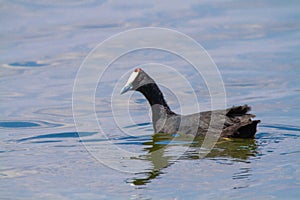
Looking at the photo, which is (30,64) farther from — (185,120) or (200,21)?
(185,120)

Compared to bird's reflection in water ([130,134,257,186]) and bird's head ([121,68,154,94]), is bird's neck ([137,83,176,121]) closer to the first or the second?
bird's head ([121,68,154,94])

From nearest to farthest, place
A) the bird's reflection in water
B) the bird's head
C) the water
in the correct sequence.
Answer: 1. the water
2. the bird's reflection in water
3. the bird's head

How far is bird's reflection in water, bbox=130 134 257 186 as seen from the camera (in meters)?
7.78

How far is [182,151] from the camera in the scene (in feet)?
28.0

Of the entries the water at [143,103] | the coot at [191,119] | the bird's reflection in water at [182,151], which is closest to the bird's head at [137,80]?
the coot at [191,119]

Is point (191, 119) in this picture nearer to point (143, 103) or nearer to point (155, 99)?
point (155, 99)

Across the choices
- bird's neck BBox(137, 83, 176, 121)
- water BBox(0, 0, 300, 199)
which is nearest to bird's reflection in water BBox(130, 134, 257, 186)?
water BBox(0, 0, 300, 199)

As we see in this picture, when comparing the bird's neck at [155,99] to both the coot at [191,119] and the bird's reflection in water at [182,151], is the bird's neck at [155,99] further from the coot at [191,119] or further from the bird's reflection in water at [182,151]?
the bird's reflection in water at [182,151]

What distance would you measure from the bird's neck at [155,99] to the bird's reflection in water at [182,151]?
59 centimetres

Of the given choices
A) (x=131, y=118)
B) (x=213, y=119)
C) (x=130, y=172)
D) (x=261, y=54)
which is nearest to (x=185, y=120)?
(x=213, y=119)

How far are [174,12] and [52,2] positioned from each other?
9.49 feet

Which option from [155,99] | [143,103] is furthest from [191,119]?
[143,103]

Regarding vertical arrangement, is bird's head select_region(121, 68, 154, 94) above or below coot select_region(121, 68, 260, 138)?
above

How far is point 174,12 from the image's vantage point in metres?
15.7
